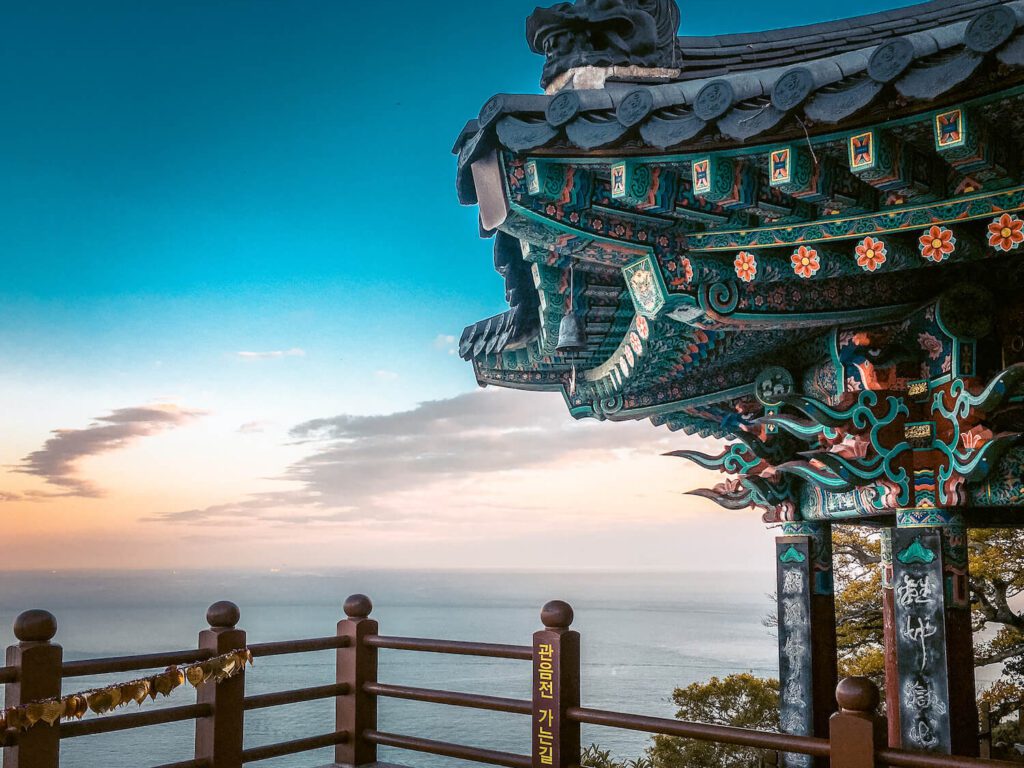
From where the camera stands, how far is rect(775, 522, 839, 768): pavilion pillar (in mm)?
5508

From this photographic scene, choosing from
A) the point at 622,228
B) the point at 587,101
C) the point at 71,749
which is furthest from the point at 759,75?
the point at 71,749

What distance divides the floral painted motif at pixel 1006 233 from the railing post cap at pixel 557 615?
2150 millimetres

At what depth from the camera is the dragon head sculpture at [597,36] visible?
425cm

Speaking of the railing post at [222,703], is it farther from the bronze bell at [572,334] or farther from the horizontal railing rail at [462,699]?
the bronze bell at [572,334]

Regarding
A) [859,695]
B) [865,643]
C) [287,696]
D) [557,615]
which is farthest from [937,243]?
[865,643]

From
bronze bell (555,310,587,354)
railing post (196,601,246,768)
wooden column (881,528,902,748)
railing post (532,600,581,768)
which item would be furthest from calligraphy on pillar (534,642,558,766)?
wooden column (881,528,902,748)

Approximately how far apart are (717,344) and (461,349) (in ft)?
5.74

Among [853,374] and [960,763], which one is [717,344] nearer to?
[853,374]

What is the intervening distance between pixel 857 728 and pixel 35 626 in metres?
2.75

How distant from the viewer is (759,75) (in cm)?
349

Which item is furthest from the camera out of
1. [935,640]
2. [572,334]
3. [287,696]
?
[572,334]

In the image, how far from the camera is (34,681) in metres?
3.41

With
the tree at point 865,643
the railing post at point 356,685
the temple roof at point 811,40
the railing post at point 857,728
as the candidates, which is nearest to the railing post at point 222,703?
the railing post at point 356,685

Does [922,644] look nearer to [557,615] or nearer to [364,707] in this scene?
[557,615]
